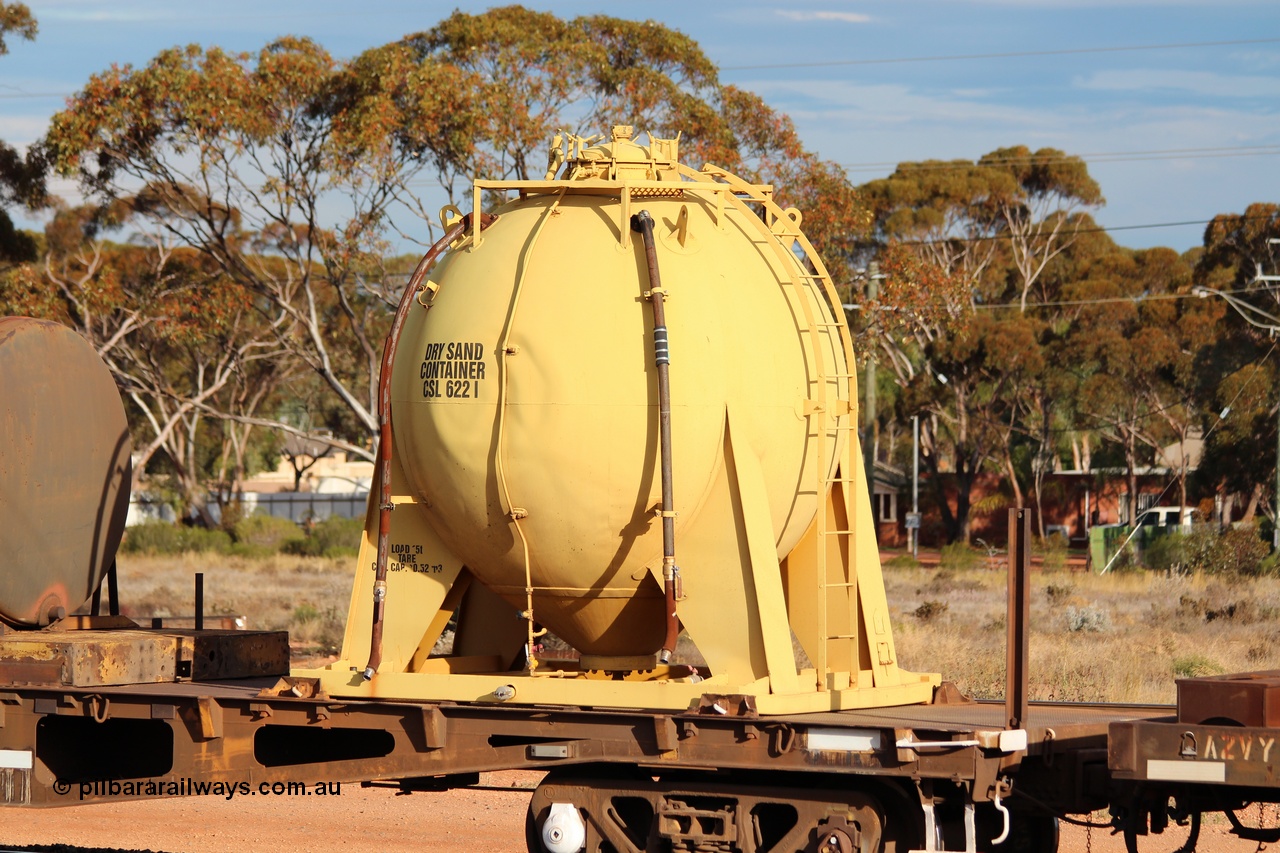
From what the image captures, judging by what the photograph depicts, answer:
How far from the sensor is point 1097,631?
874 inches

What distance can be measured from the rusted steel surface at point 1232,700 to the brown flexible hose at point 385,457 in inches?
165

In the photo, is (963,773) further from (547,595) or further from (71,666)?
(71,666)

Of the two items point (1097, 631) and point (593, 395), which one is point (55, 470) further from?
point (1097, 631)

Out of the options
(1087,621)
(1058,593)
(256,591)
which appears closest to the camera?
(1087,621)

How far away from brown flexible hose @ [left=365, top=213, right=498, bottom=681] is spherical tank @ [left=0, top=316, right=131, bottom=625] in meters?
2.65

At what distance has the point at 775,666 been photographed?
8070 millimetres

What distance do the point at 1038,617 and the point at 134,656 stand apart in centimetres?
1788

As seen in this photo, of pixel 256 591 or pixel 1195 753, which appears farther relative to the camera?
pixel 256 591

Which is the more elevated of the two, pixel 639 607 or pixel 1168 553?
pixel 639 607

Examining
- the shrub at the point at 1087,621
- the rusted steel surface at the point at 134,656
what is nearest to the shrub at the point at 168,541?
the shrub at the point at 1087,621

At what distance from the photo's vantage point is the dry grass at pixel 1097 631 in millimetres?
15578

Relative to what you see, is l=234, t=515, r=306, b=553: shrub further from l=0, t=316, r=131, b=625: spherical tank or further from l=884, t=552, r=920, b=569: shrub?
l=0, t=316, r=131, b=625: spherical tank

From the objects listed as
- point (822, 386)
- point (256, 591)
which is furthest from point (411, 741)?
point (256, 591)

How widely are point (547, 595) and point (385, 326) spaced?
39946 millimetres
